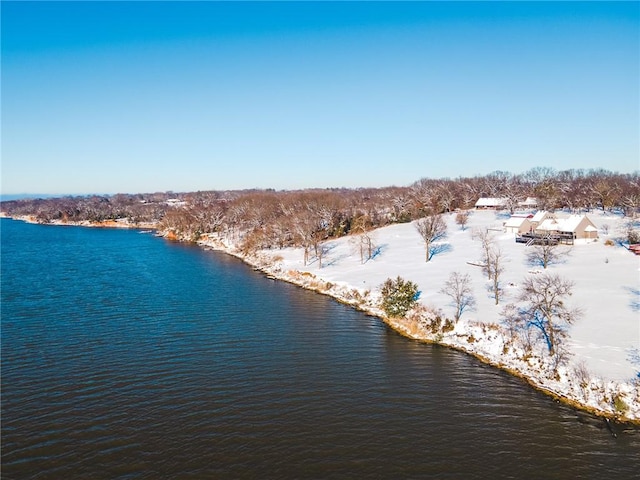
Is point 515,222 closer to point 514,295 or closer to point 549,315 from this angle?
point 514,295

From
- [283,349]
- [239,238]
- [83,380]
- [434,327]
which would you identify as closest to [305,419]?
[283,349]

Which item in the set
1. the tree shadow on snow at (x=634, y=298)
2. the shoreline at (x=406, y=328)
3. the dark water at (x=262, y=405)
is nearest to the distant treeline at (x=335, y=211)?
the shoreline at (x=406, y=328)

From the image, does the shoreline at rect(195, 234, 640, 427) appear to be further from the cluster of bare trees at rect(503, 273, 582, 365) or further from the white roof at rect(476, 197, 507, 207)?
the white roof at rect(476, 197, 507, 207)

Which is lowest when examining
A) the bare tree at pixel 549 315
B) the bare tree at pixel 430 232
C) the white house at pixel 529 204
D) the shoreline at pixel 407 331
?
the shoreline at pixel 407 331

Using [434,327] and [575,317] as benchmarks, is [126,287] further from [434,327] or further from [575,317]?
[575,317]

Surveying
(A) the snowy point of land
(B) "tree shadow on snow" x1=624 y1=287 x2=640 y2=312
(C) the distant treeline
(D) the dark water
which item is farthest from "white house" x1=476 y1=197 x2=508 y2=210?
(D) the dark water

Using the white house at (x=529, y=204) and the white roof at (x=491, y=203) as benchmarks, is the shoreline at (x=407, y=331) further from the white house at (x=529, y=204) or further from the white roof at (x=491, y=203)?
the white house at (x=529, y=204)

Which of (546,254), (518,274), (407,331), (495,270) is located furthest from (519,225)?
(407,331)
